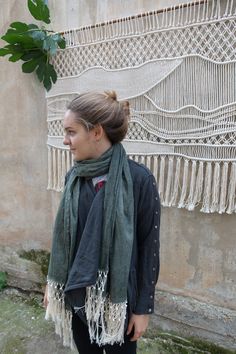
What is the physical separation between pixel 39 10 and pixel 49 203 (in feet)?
3.96

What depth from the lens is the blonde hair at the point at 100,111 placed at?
0.97m

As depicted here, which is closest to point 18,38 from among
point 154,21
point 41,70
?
point 41,70

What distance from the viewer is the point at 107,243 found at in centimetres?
103

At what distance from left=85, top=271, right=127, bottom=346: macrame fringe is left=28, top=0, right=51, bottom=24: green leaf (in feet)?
4.79

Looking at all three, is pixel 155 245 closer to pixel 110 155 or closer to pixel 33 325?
pixel 110 155

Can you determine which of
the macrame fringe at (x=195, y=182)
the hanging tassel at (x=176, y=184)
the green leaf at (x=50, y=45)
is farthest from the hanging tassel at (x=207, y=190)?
the green leaf at (x=50, y=45)

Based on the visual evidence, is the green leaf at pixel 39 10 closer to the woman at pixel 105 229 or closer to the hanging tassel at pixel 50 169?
the hanging tassel at pixel 50 169

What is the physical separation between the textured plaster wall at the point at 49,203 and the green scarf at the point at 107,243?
2.44 ft

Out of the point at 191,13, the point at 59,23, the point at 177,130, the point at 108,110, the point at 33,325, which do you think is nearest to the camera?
the point at 108,110

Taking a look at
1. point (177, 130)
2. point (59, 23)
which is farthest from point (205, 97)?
point (59, 23)

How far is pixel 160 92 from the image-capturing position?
159cm

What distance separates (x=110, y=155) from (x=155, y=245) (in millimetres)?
339

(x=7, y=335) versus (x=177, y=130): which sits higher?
(x=177, y=130)

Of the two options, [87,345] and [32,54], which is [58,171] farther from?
[87,345]
